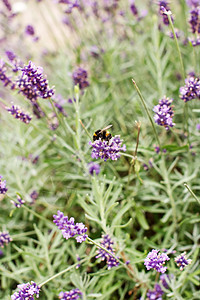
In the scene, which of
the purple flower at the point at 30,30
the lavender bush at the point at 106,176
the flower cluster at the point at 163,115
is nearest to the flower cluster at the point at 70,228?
the lavender bush at the point at 106,176

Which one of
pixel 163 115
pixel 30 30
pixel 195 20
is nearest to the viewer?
pixel 163 115

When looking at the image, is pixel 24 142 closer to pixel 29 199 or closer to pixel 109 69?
pixel 29 199

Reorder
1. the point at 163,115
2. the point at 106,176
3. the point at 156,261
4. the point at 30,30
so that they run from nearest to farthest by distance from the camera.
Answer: the point at 156,261 → the point at 163,115 → the point at 106,176 → the point at 30,30

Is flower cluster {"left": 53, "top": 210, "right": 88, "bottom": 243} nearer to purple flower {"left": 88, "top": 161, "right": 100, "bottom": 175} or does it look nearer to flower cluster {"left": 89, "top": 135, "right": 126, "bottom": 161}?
flower cluster {"left": 89, "top": 135, "right": 126, "bottom": 161}

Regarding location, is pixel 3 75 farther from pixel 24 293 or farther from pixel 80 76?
pixel 24 293

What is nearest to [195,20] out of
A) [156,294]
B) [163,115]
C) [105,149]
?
[163,115]

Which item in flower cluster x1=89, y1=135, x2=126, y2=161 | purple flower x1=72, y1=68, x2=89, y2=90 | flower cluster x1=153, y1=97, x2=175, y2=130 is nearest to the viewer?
flower cluster x1=89, y1=135, x2=126, y2=161

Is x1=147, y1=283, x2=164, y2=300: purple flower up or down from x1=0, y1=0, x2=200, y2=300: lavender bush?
down

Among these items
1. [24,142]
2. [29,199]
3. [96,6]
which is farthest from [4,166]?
[96,6]

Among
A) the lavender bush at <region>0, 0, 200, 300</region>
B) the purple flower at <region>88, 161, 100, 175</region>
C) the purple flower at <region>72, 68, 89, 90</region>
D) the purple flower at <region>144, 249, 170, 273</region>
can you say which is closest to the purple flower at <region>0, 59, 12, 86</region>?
the lavender bush at <region>0, 0, 200, 300</region>
